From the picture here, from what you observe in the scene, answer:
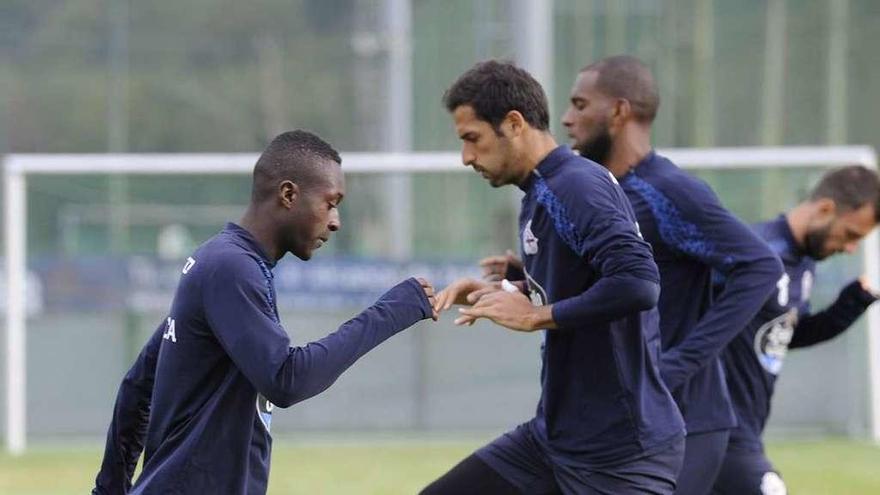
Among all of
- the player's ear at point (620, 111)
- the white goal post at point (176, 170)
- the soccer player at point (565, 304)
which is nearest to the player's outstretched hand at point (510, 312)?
the soccer player at point (565, 304)

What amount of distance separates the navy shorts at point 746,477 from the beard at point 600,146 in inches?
51.8

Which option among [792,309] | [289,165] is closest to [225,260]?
[289,165]

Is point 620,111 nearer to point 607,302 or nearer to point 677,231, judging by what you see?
point 677,231

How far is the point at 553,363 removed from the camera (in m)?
5.68

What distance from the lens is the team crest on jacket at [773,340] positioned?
279 inches

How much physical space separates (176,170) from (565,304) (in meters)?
11.7

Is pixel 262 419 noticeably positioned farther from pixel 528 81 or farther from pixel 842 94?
pixel 842 94

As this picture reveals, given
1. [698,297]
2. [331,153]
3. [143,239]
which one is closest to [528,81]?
[331,153]

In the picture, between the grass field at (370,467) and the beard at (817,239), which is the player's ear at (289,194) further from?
the grass field at (370,467)

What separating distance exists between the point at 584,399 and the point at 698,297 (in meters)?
0.96

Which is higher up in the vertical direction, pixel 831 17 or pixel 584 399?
pixel 831 17

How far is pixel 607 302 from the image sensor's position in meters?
5.27

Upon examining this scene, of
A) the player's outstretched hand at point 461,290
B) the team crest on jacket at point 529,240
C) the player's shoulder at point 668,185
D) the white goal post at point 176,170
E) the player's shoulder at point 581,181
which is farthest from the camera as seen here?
the white goal post at point 176,170

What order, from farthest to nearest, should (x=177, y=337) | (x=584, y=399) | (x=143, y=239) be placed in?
(x=143, y=239)
(x=584, y=399)
(x=177, y=337)
